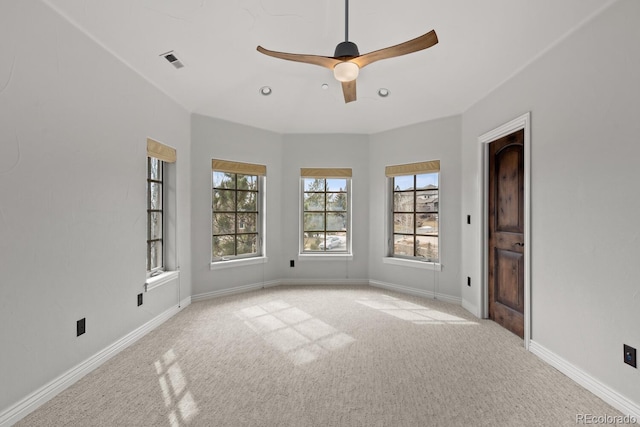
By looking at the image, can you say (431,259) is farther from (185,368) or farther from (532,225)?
(185,368)

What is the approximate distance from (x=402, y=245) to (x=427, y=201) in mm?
761

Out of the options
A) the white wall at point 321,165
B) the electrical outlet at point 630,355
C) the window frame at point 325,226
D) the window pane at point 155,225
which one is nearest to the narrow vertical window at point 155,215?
the window pane at point 155,225

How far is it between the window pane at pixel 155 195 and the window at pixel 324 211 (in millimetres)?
2120

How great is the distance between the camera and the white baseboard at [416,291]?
165 inches

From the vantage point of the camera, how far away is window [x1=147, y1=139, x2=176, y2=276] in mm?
3473

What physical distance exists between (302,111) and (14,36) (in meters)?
3.12

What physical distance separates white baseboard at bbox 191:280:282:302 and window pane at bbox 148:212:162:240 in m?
1.00

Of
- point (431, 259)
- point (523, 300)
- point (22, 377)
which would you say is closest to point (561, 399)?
point (523, 300)

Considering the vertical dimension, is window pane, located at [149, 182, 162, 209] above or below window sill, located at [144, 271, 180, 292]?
above

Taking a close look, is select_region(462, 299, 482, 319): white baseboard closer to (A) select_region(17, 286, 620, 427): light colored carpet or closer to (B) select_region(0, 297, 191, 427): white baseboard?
(A) select_region(17, 286, 620, 427): light colored carpet

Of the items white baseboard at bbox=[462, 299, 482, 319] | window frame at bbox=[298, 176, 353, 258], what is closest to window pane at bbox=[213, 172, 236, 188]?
window frame at bbox=[298, 176, 353, 258]

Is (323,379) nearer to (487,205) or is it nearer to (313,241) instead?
(487,205)

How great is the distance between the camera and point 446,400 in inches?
79.7

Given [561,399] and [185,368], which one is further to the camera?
[185,368]
